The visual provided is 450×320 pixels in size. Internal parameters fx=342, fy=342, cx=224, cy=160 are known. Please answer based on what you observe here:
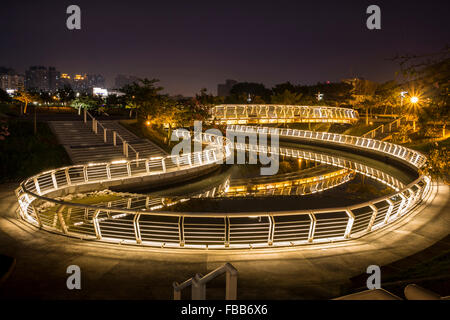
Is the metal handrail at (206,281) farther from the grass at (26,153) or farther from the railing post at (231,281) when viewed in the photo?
the grass at (26,153)

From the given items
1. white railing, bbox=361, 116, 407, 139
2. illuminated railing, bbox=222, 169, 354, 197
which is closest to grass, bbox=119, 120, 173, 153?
illuminated railing, bbox=222, 169, 354, 197

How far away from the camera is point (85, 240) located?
9.02 metres

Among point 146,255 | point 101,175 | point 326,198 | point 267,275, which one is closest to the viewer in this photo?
point 267,275

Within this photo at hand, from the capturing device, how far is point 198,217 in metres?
13.0

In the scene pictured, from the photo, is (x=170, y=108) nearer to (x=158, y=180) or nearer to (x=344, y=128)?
(x=158, y=180)

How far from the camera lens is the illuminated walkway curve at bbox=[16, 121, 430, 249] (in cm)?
866

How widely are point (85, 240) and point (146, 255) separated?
2.07 meters

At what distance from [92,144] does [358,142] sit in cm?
2823

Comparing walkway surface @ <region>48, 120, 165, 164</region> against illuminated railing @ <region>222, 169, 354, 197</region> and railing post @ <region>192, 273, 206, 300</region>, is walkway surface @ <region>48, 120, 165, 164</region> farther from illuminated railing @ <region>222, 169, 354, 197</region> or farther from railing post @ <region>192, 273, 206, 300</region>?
railing post @ <region>192, 273, 206, 300</region>

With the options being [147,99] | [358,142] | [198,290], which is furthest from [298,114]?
[198,290]

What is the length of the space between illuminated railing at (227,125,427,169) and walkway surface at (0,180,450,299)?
9.34 m

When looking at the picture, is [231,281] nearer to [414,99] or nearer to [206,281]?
[206,281]
